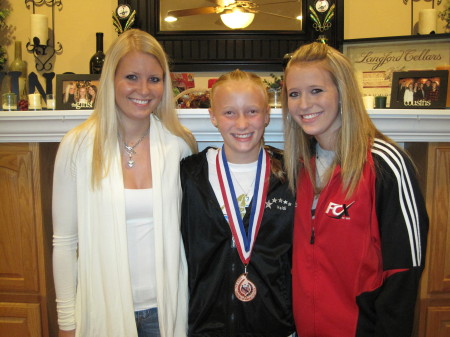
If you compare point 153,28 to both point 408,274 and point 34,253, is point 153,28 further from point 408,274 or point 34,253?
point 408,274

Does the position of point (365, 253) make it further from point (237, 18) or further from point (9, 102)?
point (237, 18)

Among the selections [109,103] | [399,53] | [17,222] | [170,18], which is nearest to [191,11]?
[170,18]

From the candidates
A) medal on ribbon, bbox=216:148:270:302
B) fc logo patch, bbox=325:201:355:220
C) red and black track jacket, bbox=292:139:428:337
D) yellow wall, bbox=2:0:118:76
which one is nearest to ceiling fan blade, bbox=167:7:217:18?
yellow wall, bbox=2:0:118:76

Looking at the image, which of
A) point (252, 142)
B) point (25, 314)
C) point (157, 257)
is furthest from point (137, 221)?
point (25, 314)

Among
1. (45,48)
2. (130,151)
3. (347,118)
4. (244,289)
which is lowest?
(244,289)

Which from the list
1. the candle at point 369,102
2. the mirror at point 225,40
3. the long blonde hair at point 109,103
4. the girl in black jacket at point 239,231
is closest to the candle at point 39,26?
the mirror at point 225,40

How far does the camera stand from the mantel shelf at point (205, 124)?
160 centimetres

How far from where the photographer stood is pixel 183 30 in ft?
8.38

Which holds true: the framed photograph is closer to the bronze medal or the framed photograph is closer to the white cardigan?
the white cardigan

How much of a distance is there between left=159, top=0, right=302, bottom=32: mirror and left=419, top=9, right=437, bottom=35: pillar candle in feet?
2.47

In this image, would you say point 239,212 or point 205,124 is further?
point 205,124

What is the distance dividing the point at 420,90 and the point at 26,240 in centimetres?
192

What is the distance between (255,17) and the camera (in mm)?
2541

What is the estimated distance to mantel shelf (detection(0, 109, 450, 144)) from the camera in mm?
1604
